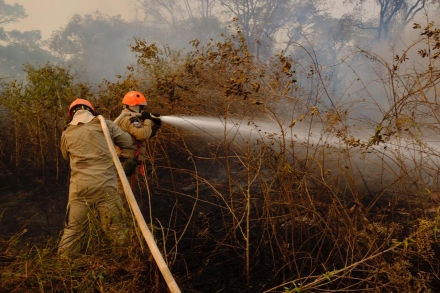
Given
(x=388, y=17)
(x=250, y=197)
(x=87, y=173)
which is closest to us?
(x=250, y=197)

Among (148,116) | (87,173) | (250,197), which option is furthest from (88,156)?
(250,197)

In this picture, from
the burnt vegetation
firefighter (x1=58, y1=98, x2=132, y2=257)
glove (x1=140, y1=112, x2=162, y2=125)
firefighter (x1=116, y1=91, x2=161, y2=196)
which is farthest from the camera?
glove (x1=140, y1=112, x2=162, y2=125)

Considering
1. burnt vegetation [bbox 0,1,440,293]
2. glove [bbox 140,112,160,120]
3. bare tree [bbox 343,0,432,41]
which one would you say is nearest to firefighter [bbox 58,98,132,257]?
burnt vegetation [bbox 0,1,440,293]

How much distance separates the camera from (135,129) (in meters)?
4.46

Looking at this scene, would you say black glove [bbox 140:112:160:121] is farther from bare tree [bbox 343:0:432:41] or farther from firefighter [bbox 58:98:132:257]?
bare tree [bbox 343:0:432:41]

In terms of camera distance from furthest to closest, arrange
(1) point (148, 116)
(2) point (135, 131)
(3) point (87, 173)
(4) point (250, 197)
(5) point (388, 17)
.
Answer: (5) point (388, 17)
(1) point (148, 116)
(2) point (135, 131)
(3) point (87, 173)
(4) point (250, 197)

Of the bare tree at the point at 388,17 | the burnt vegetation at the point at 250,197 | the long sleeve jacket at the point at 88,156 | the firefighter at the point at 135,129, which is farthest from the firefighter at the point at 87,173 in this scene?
the bare tree at the point at 388,17

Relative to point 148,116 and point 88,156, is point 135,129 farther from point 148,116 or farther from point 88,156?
point 88,156

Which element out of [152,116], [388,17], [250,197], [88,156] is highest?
[388,17]

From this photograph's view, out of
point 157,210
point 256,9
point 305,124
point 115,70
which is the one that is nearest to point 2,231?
point 157,210

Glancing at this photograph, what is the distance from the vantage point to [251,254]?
12.5ft

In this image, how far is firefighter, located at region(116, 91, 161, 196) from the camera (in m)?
4.45

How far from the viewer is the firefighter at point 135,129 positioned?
4.45 m

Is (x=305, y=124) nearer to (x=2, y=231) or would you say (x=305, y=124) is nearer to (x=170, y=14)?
(x=2, y=231)
